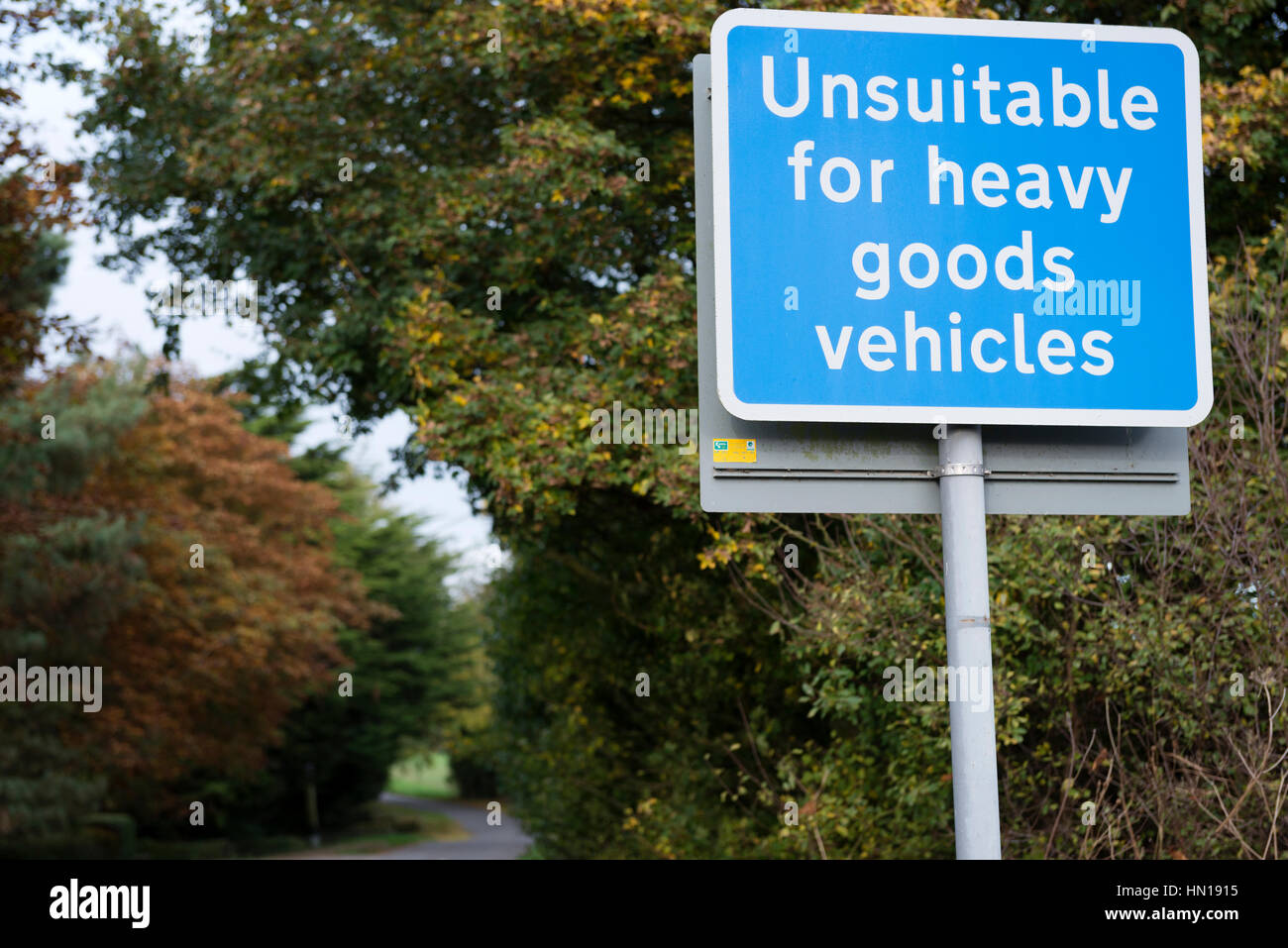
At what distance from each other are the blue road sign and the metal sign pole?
0.12 meters

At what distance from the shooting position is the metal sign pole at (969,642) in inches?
106

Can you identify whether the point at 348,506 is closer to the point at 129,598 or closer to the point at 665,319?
the point at 129,598

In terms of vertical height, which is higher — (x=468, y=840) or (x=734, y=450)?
(x=734, y=450)

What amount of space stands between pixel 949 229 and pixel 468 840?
133ft

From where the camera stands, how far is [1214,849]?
231 inches

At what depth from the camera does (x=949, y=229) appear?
294 centimetres

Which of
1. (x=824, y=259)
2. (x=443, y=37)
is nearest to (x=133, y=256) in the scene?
(x=443, y=37)

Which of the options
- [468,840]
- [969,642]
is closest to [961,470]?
[969,642]

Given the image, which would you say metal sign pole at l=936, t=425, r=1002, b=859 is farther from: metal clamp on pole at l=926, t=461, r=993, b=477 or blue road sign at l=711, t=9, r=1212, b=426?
blue road sign at l=711, t=9, r=1212, b=426

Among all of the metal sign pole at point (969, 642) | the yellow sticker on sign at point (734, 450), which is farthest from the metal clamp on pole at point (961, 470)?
the yellow sticker on sign at point (734, 450)

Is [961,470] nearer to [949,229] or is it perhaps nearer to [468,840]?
[949,229]

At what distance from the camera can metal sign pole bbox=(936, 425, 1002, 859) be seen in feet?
8.84

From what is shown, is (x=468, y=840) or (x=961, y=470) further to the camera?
(x=468, y=840)

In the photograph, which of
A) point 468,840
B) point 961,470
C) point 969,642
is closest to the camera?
point 969,642
